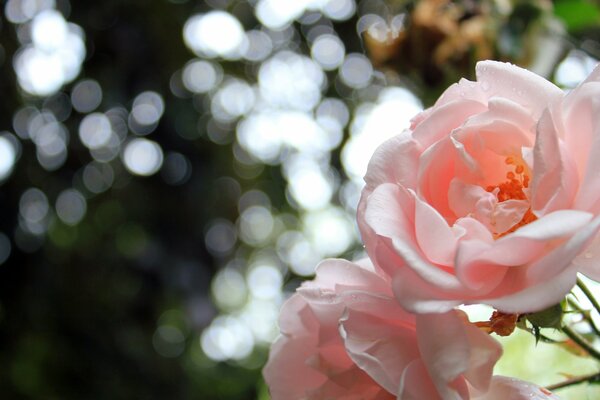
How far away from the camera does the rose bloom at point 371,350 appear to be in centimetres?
17

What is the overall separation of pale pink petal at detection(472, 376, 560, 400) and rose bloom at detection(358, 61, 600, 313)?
0.11 feet

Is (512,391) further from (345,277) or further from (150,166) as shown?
(150,166)

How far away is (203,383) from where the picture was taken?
1.61 m

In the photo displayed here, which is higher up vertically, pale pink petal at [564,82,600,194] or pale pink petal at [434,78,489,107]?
pale pink petal at [564,82,600,194]

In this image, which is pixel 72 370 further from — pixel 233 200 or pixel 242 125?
pixel 242 125

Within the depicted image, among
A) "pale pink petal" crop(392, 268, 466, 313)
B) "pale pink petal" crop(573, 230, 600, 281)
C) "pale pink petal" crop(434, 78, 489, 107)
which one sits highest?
"pale pink petal" crop(434, 78, 489, 107)

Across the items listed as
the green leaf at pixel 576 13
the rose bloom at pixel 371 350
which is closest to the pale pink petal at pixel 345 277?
the rose bloom at pixel 371 350

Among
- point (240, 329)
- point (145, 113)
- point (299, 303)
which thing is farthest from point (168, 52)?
point (299, 303)

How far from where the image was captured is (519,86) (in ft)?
0.65

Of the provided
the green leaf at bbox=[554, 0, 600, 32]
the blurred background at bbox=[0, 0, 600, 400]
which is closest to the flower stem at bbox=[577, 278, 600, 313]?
the green leaf at bbox=[554, 0, 600, 32]

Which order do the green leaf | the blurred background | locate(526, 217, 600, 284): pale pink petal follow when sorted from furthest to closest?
the blurred background
the green leaf
locate(526, 217, 600, 284): pale pink petal

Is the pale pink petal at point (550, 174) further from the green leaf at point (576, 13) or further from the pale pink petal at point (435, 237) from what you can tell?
the green leaf at point (576, 13)

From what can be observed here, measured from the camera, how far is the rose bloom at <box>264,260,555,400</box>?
0.17 m

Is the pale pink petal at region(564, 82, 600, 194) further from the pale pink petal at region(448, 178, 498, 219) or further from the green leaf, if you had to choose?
the green leaf
